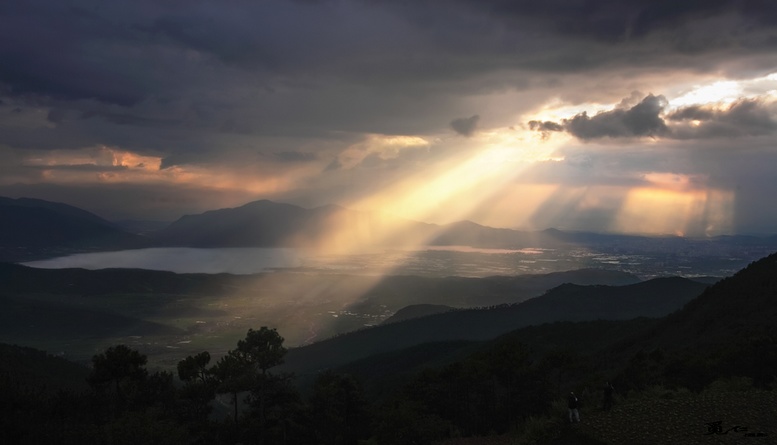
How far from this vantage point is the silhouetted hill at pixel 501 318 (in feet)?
515

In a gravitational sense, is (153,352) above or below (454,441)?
below

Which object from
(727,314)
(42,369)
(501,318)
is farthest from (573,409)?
(501,318)

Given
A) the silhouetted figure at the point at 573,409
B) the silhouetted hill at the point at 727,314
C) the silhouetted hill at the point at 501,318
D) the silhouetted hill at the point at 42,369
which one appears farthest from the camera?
the silhouetted hill at the point at 501,318

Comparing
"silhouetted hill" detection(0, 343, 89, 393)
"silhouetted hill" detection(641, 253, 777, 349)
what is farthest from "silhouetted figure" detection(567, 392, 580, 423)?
"silhouetted hill" detection(0, 343, 89, 393)

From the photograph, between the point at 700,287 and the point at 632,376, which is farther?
the point at 700,287

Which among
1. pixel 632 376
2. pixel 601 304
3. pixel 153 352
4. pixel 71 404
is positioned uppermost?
pixel 632 376

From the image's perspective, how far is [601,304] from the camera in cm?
17362

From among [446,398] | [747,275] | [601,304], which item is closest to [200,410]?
[446,398]

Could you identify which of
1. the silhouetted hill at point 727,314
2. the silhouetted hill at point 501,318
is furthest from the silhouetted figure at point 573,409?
the silhouetted hill at point 501,318

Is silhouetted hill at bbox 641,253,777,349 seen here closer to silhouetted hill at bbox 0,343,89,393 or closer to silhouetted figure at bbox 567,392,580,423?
silhouetted figure at bbox 567,392,580,423

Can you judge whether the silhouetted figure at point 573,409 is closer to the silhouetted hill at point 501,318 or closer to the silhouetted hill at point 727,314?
the silhouetted hill at point 727,314

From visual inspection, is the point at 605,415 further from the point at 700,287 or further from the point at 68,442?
the point at 700,287

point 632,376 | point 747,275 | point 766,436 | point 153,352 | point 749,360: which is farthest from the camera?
point 153,352

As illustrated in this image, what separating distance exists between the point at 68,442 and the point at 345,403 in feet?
73.5
